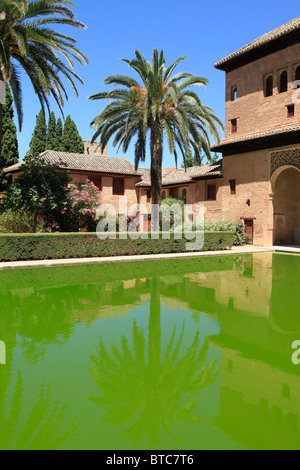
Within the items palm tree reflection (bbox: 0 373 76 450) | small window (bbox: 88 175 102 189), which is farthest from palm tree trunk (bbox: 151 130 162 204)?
palm tree reflection (bbox: 0 373 76 450)

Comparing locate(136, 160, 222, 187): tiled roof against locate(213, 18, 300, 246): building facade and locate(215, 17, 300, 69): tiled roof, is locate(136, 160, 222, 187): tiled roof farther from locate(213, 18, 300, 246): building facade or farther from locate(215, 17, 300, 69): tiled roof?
locate(215, 17, 300, 69): tiled roof

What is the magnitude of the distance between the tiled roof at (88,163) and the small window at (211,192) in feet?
22.5

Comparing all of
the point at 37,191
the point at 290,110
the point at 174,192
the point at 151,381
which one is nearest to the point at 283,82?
the point at 290,110

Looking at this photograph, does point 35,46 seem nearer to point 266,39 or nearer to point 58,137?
point 266,39

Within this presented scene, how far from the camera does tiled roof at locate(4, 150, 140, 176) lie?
1077 inches

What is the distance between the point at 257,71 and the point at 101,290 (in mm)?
18331

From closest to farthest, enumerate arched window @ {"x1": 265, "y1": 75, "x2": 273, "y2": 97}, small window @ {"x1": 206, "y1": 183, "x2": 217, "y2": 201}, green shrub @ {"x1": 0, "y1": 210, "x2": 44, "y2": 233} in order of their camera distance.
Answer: green shrub @ {"x1": 0, "y1": 210, "x2": 44, "y2": 233}, arched window @ {"x1": 265, "y1": 75, "x2": 273, "y2": 97}, small window @ {"x1": 206, "y1": 183, "x2": 217, "y2": 201}

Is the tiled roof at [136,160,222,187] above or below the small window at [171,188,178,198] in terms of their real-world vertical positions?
above

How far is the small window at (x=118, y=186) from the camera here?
29.2 m

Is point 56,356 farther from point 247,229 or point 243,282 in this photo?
point 247,229

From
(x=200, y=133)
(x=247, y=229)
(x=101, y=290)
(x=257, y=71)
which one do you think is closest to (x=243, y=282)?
(x=101, y=290)

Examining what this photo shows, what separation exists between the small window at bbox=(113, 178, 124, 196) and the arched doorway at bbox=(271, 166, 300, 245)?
12.2 metres

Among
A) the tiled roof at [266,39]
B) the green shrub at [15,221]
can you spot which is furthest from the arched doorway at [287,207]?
the green shrub at [15,221]
